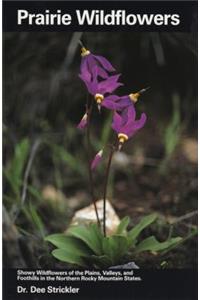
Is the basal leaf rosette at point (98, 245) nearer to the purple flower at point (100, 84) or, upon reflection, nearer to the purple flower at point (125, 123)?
the purple flower at point (125, 123)

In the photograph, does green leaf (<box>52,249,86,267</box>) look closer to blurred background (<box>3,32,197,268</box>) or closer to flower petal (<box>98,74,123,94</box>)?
blurred background (<box>3,32,197,268</box>)

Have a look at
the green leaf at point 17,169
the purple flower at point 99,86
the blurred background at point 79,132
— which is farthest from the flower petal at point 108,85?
the green leaf at point 17,169

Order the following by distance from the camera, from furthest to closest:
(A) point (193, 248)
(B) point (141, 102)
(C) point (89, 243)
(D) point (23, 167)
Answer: (B) point (141, 102) → (D) point (23, 167) → (A) point (193, 248) → (C) point (89, 243)

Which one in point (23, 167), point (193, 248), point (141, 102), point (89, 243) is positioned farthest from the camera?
point (141, 102)

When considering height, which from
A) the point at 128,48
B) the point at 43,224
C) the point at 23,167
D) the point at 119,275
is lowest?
the point at 119,275

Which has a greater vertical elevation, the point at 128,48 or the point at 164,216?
the point at 128,48

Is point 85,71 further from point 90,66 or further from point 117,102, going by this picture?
point 117,102

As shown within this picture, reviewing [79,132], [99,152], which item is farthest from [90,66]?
[79,132]

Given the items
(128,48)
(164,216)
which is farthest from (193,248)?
(128,48)

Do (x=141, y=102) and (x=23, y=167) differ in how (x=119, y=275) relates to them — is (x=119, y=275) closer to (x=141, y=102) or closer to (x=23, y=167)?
(x=23, y=167)
